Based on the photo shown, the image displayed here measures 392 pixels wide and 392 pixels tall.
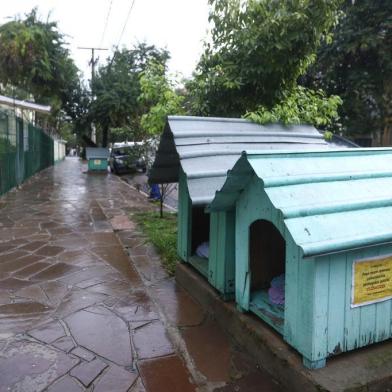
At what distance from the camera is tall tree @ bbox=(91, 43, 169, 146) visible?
2312 cm

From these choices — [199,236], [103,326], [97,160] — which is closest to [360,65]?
[199,236]

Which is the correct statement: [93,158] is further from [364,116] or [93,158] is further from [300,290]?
[300,290]

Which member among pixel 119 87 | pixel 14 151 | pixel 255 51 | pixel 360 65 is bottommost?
pixel 14 151

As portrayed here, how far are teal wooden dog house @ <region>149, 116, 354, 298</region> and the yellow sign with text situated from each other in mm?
1162

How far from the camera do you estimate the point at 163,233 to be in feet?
23.2

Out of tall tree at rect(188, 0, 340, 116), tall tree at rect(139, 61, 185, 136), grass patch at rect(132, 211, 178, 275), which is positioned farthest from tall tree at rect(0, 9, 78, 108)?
tall tree at rect(188, 0, 340, 116)

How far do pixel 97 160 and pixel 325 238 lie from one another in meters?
22.3

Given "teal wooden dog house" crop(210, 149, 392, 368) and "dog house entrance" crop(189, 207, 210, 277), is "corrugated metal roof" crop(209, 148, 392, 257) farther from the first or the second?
"dog house entrance" crop(189, 207, 210, 277)

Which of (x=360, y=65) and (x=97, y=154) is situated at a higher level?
(x=360, y=65)

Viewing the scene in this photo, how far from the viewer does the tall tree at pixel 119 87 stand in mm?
23125

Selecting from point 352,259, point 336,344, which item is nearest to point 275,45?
point 352,259

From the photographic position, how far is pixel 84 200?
11.5 m

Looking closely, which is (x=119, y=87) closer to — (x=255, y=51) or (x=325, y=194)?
(x=255, y=51)

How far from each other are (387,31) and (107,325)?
10002 millimetres
